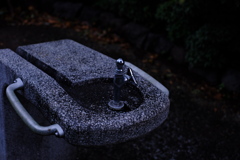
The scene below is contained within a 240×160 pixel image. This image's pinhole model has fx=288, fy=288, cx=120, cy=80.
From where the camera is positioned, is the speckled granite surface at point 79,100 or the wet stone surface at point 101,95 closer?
the speckled granite surface at point 79,100

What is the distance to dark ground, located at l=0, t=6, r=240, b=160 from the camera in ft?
9.28

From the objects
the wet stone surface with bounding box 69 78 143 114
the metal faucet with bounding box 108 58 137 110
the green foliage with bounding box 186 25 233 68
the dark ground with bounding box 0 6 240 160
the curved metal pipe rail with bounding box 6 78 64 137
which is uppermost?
the metal faucet with bounding box 108 58 137 110

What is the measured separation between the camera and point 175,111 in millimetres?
3438

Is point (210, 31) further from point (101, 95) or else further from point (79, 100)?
point (79, 100)

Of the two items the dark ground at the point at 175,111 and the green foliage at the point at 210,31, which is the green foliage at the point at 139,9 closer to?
the dark ground at the point at 175,111

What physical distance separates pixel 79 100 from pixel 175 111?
196 centimetres

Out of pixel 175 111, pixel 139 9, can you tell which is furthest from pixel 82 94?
pixel 139 9

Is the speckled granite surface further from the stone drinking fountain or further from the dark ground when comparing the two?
the dark ground

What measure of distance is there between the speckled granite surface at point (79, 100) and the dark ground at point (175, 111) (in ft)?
3.59

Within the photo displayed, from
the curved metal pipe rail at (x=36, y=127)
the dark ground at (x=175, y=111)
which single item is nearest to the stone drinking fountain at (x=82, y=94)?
the curved metal pipe rail at (x=36, y=127)

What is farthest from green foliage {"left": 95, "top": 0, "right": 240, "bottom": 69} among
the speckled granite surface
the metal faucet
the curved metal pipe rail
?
the curved metal pipe rail

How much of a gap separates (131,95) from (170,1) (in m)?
3.02

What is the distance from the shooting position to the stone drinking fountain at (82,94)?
53.4 inches

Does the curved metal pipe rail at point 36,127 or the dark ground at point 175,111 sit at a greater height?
the curved metal pipe rail at point 36,127
